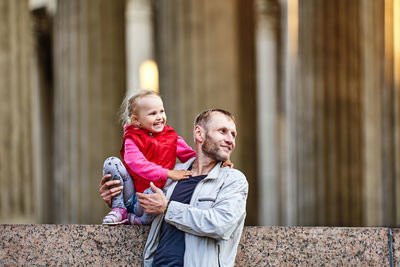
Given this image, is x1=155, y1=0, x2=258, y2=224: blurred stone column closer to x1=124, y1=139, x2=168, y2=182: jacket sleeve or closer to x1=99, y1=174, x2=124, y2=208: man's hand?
x1=99, y1=174, x2=124, y2=208: man's hand

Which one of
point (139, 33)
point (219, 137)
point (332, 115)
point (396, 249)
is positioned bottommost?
point (396, 249)

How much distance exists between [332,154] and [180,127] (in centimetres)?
395

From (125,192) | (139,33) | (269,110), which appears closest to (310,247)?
(125,192)

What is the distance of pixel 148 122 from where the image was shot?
615 cm

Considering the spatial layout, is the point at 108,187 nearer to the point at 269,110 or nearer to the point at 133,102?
the point at 133,102

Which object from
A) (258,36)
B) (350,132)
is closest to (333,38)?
(350,132)

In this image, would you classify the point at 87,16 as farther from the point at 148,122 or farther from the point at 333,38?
the point at 148,122

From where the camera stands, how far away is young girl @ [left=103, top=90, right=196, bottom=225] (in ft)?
20.0

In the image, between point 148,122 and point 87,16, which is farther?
point 87,16

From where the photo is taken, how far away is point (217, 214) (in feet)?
18.1

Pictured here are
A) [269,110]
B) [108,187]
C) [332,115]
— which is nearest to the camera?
[108,187]

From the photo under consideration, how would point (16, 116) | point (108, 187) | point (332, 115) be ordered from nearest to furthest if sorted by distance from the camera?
point (108, 187) < point (16, 116) < point (332, 115)

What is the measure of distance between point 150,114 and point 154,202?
776 millimetres

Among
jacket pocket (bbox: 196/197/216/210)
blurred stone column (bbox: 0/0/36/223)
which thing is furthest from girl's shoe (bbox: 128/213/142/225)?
blurred stone column (bbox: 0/0/36/223)
